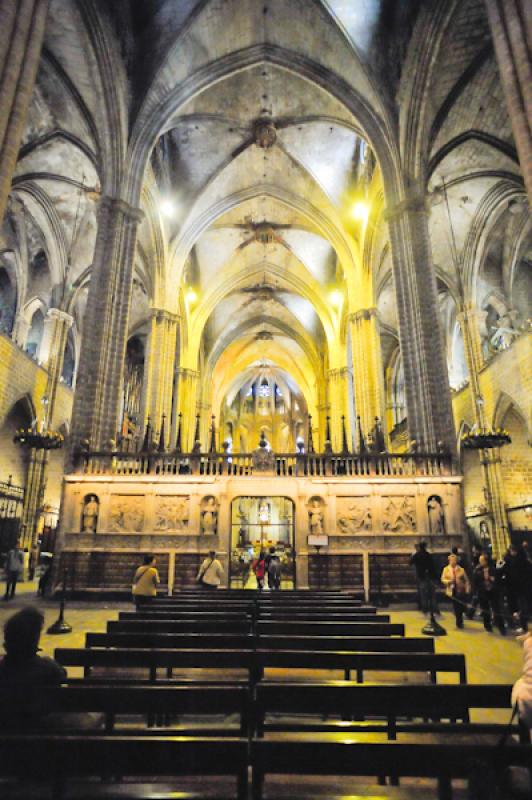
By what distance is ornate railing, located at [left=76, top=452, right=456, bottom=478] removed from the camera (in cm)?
1031

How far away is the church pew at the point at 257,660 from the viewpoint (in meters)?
2.81

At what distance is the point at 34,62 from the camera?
749 centimetres

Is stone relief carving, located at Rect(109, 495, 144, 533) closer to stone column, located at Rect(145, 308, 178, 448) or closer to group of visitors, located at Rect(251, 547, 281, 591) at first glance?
group of visitors, located at Rect(251, 547, 281, 591)

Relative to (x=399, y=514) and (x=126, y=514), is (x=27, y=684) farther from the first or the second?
(x=399, y=514)

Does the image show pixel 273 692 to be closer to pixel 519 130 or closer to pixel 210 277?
pixel 519 130

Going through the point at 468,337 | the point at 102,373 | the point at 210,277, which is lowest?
the point at 102,373

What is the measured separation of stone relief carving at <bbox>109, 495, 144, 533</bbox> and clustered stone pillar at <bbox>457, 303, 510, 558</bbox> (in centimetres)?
1206

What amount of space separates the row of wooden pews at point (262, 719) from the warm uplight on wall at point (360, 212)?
736 inches

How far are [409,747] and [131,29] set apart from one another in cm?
1896

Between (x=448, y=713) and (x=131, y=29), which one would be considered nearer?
(x=448, y=713)

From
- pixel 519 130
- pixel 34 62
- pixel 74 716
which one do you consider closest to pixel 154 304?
pixel 34 62

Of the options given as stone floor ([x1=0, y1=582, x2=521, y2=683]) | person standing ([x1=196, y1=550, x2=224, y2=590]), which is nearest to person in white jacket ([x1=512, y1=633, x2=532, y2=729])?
stone floor ([x1=0, y1=582, x2=521, y2=683])

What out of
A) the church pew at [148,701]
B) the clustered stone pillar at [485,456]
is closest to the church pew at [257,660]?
the church pew at [148,701]

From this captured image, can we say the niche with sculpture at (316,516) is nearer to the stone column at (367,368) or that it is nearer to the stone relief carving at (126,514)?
the stone relief carving at (126,514)
